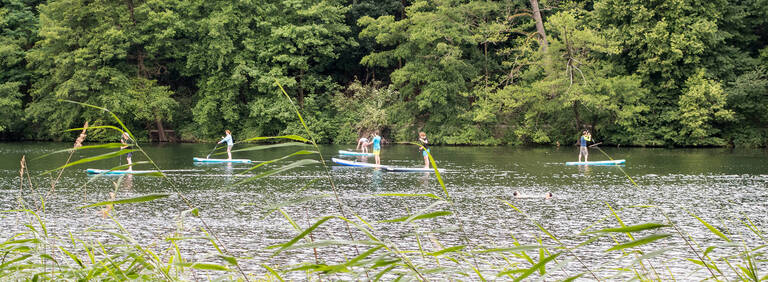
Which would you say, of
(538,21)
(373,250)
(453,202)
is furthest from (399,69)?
(373,250)

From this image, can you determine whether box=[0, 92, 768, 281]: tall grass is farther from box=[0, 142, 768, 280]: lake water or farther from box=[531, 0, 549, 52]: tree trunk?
box=[531, 0, 549, 52]: tree trunk

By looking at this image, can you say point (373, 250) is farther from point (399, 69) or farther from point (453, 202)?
point (399, 69)

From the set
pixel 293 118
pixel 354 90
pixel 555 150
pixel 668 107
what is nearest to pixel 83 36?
pixel 293 118

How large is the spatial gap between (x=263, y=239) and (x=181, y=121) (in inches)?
1508

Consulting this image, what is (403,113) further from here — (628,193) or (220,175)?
(628,193)

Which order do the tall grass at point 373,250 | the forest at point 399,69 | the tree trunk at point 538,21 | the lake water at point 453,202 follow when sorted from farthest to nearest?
1. the tree trunk at point 538,21
2. the forest at point 399,69
3. the lake water at point 453,202
4. the tall grass at point 373,250

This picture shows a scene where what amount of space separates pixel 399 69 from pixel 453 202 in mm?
33271

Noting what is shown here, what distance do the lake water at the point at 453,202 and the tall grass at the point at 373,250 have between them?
0.42 ft

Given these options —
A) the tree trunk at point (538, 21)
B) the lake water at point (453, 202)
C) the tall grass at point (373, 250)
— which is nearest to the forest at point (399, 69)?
the tree trunk at point (538, 21)

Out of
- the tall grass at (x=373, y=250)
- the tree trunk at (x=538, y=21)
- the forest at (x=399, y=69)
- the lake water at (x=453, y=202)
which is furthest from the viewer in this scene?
the tree trunk at (x=538, y=21)

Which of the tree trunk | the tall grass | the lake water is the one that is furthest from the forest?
the tall grass

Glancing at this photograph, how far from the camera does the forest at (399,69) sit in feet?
123

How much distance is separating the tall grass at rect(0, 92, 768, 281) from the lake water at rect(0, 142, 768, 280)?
13 centimetres

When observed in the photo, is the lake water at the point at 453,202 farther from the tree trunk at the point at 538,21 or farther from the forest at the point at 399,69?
the tree trunk at the point at 538,21
